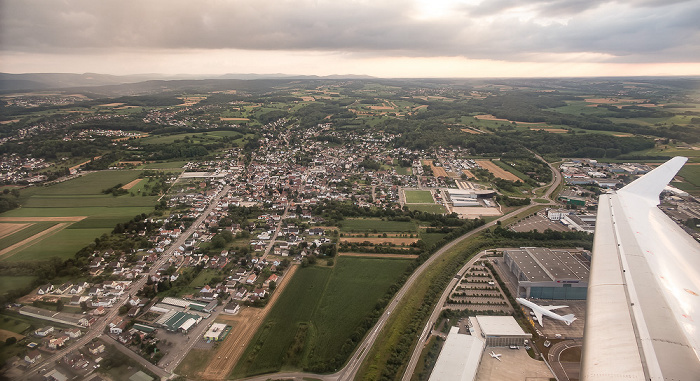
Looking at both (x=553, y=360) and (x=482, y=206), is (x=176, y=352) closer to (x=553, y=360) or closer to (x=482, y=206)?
(x=553, y=360)

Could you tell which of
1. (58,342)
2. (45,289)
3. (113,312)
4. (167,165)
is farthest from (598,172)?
(167,165)

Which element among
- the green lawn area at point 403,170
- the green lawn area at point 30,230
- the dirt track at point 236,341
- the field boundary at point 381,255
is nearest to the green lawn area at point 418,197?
the green lawn area at point 403,170

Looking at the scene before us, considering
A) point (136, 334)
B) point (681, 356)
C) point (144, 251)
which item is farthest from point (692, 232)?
point (144, 251)

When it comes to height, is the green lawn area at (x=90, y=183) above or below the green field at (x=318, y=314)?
above

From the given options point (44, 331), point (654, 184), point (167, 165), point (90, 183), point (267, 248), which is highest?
point (654, 184)

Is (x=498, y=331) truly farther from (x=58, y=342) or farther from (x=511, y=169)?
(x=511, y=169)

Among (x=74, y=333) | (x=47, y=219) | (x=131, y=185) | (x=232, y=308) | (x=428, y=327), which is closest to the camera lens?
(x=74, y=333)

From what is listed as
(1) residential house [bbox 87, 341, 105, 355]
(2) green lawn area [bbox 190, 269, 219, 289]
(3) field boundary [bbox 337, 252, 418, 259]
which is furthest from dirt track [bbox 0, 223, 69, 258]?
(3) field boundary [bbox 337, 252, 418, 259]

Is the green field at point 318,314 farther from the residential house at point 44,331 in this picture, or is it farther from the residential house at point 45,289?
the residential house at point 45,289
